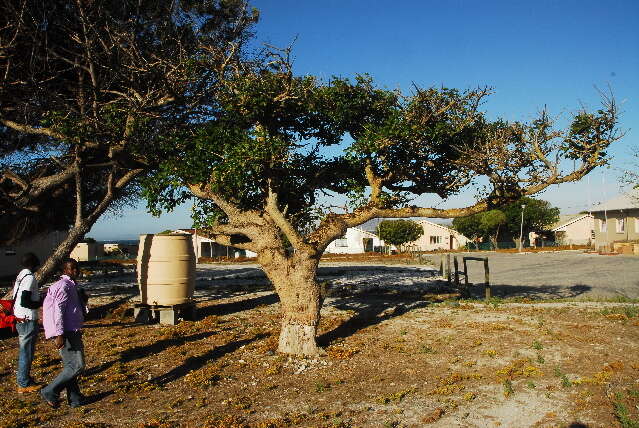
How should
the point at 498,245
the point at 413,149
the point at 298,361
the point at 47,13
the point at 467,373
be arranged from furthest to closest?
the point at 498,245
the point at 47,13
the point at 413,149
the point at 298,361
the point at 467,373

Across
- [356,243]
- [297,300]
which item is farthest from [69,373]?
[356,243]

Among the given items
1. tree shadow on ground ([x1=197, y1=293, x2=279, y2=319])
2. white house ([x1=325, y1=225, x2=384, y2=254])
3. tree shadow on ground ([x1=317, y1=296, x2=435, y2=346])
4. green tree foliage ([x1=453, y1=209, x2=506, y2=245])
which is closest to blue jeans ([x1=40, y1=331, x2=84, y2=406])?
tree shadow on ground ([x1=317, y1=296, x2=435, y2=346])

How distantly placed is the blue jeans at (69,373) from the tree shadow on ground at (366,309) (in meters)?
4.59

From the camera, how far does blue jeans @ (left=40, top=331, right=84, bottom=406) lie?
257 inches

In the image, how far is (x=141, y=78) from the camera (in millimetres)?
13008

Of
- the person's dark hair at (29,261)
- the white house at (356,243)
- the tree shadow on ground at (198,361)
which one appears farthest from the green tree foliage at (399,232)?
the person's dark hair at (29,261)

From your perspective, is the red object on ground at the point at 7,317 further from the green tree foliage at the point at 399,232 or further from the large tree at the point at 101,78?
the green tree foliage at the point at 399,232

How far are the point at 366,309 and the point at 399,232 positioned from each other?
191ft

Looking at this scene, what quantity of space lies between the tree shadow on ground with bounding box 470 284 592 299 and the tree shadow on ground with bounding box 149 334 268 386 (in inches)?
378

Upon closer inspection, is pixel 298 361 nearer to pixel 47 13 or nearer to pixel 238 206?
pixel 238 206

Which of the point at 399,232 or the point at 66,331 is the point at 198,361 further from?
the point at 399,232

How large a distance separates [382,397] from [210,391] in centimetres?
234

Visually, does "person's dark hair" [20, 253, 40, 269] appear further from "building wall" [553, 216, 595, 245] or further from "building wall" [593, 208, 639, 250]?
"building wall" [553, 216, 595, 245]

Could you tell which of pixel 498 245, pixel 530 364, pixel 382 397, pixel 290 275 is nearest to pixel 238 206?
pixel 290 275
